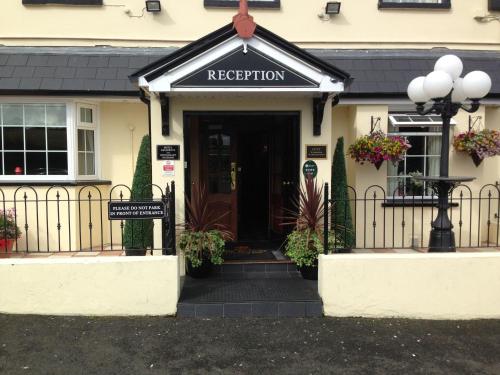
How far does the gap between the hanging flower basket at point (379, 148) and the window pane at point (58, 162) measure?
15.8 feet

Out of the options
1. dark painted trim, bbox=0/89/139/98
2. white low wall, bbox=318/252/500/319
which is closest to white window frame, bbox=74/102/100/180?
dark painted trim, bbox=0/89/139/98

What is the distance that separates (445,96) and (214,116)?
11.0 feet

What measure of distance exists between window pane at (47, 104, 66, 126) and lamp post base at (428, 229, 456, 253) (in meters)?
6.03

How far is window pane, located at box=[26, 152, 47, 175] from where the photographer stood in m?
7.36

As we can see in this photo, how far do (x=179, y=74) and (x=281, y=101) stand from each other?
1.55 m

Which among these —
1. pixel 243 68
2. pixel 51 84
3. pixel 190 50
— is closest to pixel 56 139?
pixel 51 84

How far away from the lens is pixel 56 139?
7.39m

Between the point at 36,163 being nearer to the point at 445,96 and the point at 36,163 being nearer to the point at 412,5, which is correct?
the point at 445,96

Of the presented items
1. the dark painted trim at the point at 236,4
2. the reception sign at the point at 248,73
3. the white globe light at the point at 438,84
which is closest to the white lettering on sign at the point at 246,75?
the reception sign at the point at 248,73

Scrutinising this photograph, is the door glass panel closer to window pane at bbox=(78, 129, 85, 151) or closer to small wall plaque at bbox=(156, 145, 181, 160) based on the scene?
small wall plaque at bbox=(156, 145, 181, 160)

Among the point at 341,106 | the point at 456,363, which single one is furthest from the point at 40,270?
the point at 341,106

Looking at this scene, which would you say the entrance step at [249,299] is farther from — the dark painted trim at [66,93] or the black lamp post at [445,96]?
the dark painted trim at [66,93]

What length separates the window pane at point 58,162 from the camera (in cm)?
737

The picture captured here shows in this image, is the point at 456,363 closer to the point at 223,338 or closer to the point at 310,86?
the point at 223,338
